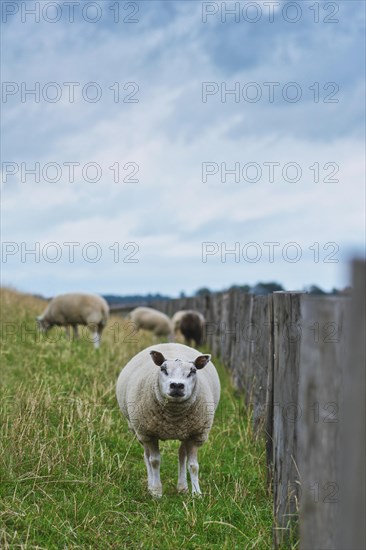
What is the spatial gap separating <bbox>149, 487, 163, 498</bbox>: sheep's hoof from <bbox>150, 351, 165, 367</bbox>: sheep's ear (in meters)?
0.96

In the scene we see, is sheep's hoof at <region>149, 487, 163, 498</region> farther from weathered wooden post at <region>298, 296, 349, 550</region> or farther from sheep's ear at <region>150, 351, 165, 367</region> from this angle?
weathered wooden post at <region>298, 296, 349, 550</region>

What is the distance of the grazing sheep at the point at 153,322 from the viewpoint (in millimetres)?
19672

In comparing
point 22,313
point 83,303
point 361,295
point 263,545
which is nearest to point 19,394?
point 263,545

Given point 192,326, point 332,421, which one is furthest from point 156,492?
point 192,326

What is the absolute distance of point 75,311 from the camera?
656 inches

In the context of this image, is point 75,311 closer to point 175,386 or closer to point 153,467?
point 153,467

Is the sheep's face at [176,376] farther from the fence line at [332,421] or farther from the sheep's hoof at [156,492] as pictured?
the fence line at [332,421]

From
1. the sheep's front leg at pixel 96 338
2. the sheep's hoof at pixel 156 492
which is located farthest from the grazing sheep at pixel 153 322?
the sheep's hoof at pixel 156 492

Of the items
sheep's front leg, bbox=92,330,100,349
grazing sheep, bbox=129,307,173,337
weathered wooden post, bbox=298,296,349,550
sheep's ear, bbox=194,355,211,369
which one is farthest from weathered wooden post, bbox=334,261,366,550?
grazing sheep, bbox=129,307,173,337

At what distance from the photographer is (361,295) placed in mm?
2596

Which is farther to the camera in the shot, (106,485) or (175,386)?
(106,485)

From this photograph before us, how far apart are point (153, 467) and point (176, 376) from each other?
2.79 feet

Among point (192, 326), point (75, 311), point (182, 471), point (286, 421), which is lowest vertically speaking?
point (182, 471)

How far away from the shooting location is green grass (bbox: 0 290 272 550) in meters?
4.63
